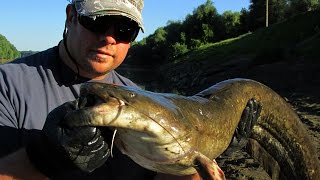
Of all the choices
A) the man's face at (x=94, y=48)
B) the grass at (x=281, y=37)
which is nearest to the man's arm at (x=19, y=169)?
the man's face at (x=94, y=48)

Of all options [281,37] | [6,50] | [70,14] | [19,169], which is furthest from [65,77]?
[6,50]

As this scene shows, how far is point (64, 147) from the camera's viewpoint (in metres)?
2.42

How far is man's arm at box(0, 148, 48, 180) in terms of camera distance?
104 inches

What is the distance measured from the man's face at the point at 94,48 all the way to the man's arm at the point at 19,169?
896mm

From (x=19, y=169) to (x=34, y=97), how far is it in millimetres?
680

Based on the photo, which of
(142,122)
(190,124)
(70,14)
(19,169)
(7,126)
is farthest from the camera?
(70,14)

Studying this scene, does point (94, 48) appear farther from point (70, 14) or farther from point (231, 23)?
point (231, 23)

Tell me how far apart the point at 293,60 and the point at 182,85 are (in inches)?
409

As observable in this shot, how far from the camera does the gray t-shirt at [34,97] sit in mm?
3082

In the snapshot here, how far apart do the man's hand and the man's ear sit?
3.66 feet

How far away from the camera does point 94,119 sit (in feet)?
7.18

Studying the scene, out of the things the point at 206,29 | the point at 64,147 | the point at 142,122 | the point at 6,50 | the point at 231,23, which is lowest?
the point at 64,147

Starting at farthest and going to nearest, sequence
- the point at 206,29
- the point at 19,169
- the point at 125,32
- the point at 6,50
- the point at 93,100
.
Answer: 1. the point at 6,50
2. the point at 206,29
3. the point at 125,32
4. the point at 19,169
5. the point at 93,100

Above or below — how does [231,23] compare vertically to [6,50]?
below
